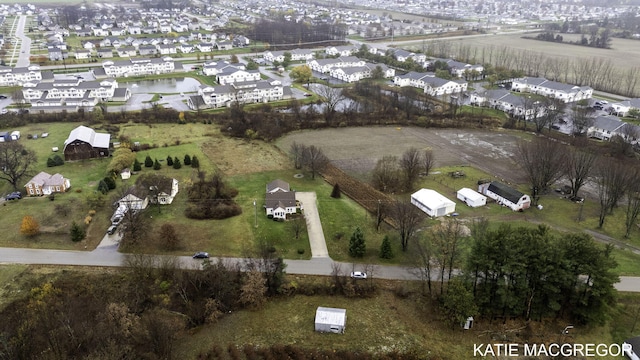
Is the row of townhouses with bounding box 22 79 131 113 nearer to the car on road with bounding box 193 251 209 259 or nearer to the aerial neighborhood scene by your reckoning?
the aerial neighborhood scene

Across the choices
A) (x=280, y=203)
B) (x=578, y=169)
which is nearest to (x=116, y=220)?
(x=280, y=203)

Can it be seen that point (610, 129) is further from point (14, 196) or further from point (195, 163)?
point (14, 196)

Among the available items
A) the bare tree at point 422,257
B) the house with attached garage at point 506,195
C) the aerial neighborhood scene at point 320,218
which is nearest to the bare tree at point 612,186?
the aerial neighborhood scene at point 320,218

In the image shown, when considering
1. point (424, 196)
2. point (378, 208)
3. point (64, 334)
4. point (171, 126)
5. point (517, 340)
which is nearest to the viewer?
point (64, 334)

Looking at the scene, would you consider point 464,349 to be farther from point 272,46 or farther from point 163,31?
point 163,31

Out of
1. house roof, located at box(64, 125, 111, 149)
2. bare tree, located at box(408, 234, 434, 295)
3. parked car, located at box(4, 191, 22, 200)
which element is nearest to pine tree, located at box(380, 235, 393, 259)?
bare tree, located at box(408, 234, 434, 295)

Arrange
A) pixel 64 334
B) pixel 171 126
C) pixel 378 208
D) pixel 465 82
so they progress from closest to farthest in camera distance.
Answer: pixel 64 334
pixel 378 208
pixel 171 126
pixel 465 82

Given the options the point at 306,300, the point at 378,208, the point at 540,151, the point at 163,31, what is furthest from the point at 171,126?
the point at 163,31
